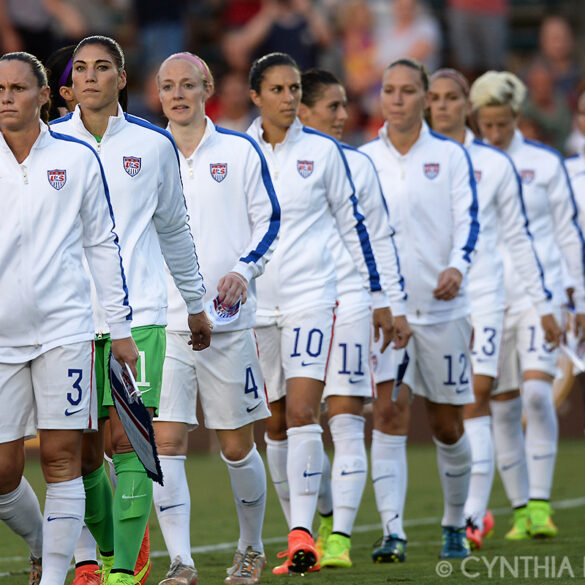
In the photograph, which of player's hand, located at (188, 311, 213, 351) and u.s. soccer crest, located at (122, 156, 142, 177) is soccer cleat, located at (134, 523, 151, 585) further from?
u.s. soccer crest, located at (122, 156, 142, 177)

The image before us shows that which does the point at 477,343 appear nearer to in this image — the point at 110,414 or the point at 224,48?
the point at 110,414

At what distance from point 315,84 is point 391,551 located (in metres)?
2.86

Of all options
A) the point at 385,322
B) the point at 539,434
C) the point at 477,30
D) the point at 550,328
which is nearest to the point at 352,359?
the point at 385,322

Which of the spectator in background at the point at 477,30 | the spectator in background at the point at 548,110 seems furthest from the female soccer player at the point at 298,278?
the spectator in background at the point at 477,30

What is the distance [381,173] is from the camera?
27.9ft

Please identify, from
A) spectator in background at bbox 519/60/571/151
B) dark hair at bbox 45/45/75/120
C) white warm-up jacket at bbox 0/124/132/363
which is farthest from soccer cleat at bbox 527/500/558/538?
spectator in background at bbox 519/60/571/151

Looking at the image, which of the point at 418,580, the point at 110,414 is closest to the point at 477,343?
the point at 418,580

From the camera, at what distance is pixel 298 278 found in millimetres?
7438

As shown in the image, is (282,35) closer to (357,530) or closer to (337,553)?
(357,530)

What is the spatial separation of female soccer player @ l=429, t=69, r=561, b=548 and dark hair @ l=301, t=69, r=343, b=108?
90 centimetres

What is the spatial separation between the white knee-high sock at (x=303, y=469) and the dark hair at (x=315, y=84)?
7.46 ft

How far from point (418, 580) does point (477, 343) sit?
2.64 metres

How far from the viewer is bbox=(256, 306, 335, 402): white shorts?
7297 mm

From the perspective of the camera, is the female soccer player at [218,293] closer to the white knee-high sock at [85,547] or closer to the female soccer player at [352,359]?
the white knee-high sock at [85,547]
